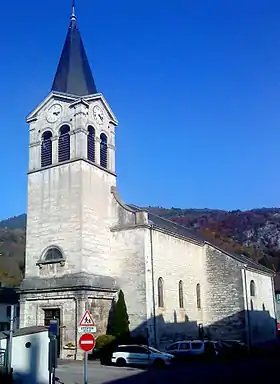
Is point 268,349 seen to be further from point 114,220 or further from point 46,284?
point 46,284

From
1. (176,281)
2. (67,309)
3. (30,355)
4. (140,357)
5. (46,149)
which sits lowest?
(140,357)

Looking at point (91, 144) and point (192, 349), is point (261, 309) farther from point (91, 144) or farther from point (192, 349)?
point (91, 144)

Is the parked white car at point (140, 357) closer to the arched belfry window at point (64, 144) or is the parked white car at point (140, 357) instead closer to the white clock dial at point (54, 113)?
the arched belfry window at point (64, 144)

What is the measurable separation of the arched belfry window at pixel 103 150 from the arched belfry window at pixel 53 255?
7.23 meters

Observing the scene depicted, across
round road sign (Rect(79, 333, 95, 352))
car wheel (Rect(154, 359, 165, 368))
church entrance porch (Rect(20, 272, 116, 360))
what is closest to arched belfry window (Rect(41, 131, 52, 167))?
church entrance porch (Rect(20, 272, 116, 360))

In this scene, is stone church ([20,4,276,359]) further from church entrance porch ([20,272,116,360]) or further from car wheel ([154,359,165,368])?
car wheel ([154,359,165,368])

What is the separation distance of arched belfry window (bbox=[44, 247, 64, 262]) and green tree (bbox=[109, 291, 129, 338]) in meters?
4.83

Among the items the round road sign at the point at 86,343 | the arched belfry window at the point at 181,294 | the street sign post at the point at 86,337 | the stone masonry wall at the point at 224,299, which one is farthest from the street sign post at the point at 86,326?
the stone masonry wall at the point at 224,299

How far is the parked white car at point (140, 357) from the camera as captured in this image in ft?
79.4

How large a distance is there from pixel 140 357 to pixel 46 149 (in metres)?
16.4

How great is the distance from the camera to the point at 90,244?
30.2m

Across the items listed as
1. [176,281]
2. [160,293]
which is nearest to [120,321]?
[160,293]

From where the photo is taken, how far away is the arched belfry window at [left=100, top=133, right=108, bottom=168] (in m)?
33.6

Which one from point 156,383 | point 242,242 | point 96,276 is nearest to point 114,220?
point 96,276
